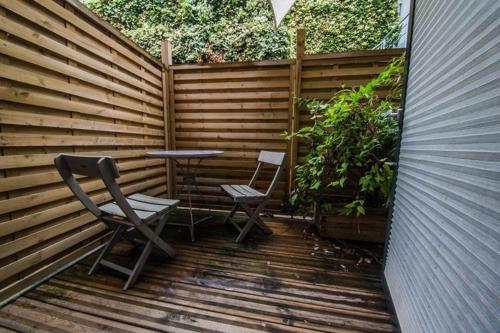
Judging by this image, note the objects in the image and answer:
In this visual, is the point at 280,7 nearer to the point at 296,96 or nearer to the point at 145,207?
the point at 296,96

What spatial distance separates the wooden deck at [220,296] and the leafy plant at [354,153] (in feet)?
2.00

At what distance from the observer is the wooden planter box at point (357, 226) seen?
7.82 feet

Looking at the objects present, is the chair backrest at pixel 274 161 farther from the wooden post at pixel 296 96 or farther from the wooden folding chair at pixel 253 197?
the wooden post at pixel 296 96

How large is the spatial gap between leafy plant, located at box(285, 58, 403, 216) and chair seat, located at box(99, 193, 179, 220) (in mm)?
1399

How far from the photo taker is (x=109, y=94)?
7.80ft

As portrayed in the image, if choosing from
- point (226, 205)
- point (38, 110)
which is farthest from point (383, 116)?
point (38, 110)

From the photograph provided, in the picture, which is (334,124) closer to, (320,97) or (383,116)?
(383,116)

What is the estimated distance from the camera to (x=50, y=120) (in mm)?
1768

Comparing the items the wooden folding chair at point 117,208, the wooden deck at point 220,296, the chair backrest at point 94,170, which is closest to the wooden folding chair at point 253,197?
the wooden deck at point 220,296

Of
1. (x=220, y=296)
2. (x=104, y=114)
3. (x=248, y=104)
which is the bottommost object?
(x=220, y=296)

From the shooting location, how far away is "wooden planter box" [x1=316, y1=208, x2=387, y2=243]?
7.82ft

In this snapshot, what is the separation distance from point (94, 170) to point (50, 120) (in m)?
0.76

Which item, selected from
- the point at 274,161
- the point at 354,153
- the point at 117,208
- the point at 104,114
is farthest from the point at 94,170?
the point at 354,153

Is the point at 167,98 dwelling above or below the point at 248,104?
above
